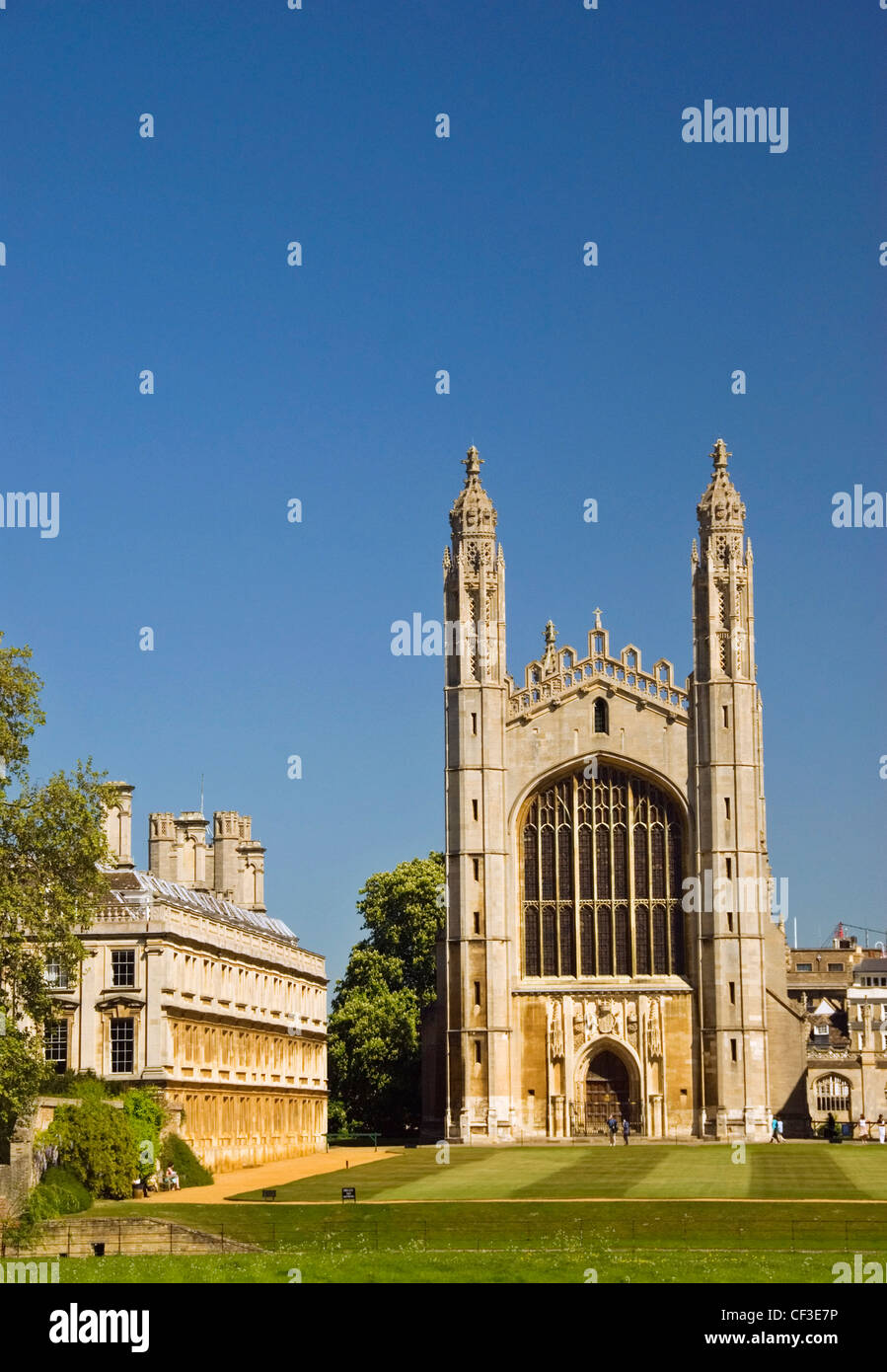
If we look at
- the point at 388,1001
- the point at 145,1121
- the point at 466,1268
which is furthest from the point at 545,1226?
the point at 388,1001

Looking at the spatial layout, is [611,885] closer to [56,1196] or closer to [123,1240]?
[56,1196]

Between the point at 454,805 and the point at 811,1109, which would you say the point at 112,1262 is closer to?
the point at 454,805

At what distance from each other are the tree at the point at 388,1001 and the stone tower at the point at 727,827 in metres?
14.6

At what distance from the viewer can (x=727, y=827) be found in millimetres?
77375

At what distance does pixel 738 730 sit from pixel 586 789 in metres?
6.36

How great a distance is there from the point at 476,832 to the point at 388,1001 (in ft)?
50.7

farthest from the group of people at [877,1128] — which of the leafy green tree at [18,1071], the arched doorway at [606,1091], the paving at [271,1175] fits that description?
the leafy green tree at [18,1071]

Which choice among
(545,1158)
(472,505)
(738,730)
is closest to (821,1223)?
(545,1158)

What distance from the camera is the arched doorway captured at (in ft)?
256

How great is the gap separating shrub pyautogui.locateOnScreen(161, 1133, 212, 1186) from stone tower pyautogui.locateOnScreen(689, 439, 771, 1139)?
2590 cm

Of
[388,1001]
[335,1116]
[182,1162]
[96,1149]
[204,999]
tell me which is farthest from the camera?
[335,1116]

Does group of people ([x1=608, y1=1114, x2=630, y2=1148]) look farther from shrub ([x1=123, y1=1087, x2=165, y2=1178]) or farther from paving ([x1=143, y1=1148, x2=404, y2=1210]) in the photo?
shrub ([x1=123, y1=1087, x2=165, y2=1178])

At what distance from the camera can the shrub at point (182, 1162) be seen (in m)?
54.9

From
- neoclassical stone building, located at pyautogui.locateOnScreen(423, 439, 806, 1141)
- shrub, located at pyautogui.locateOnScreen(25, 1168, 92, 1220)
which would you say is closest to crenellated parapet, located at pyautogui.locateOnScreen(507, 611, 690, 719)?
neoclassical stone building, located at pyautogui.locateOnScreen(423, 439, 806, 1141)
